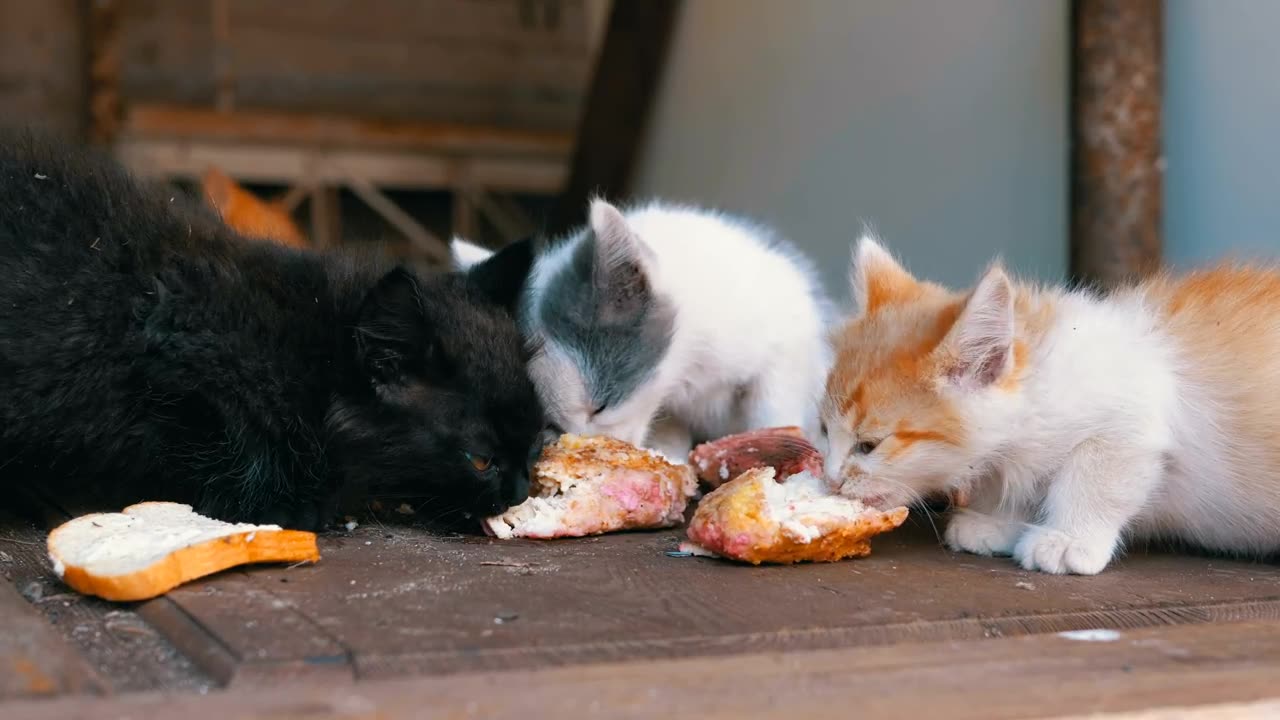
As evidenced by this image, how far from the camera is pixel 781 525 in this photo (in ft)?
5.67

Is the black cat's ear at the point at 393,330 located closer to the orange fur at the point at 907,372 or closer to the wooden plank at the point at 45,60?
the orange fur at the point at 907,372

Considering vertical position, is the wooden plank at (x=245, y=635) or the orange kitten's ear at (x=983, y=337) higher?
the orange kitten's ear at (x=983, y=337)

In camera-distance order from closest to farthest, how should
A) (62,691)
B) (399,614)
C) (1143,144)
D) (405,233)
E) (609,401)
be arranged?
(62,691) → (399,614) → (609,401) → (1143,144) → (405,233)

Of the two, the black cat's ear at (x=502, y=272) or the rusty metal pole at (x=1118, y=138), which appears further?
the rusty metal pole at (x=1118, y=138)

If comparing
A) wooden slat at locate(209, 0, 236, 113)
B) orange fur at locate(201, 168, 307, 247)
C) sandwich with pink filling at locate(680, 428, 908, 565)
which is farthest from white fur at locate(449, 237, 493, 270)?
wooden slat at locate(209, 0, 236, 113)

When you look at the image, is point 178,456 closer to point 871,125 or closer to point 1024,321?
point 1024,321

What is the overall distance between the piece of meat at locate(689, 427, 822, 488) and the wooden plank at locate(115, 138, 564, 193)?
16.7 feet

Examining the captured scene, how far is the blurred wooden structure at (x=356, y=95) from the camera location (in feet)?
22.4

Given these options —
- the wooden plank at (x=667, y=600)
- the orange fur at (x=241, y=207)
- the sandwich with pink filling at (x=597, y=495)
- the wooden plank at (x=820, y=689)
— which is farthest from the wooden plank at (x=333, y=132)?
the wooden plank at (x=820, y=689)

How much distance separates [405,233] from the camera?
7.59 meters

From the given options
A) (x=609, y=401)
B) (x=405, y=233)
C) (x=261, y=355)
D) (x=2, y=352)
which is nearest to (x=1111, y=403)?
(x=609, y=401)

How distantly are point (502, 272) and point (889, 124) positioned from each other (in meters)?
2.32

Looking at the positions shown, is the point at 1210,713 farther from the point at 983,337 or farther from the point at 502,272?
the point at 502,272

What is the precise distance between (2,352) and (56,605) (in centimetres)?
49
